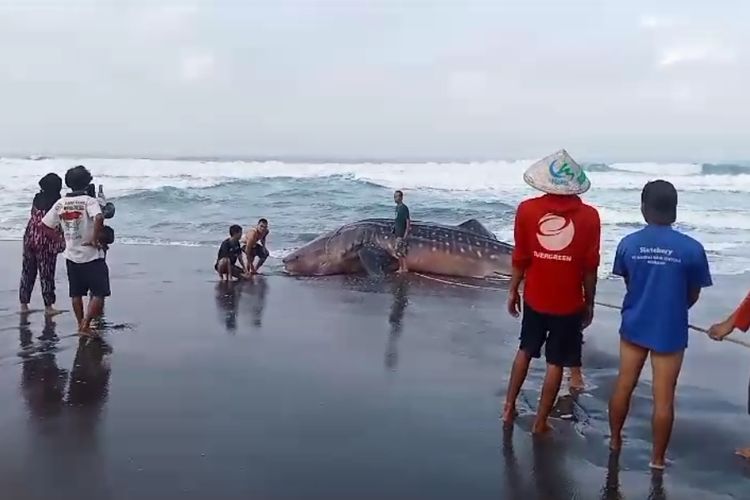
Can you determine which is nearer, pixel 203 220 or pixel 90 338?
pixel 90 338

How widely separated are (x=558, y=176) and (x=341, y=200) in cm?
2682

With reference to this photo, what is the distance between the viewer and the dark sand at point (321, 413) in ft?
15.7

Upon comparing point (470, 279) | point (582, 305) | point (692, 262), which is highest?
point (692, 262)

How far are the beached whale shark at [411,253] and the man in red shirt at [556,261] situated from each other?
789 cm

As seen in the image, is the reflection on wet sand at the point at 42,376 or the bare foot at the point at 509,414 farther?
the reflection on wet sand at the point at 42,376

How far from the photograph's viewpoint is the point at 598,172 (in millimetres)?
55625

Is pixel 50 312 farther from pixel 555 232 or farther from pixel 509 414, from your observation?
pixel 555 232

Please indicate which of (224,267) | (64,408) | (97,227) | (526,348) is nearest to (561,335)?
(526,348)

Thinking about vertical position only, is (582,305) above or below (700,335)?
above

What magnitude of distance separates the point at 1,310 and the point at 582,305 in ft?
24.7

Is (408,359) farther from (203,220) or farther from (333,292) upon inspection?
(203,220)

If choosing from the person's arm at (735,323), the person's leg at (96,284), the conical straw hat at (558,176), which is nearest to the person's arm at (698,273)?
the person's arm at (735,323)

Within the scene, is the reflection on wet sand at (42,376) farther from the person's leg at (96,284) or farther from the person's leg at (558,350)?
the person's leg at (558,350)

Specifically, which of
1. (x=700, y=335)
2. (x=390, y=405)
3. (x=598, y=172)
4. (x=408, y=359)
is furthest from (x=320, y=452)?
(x=598, y=172)
